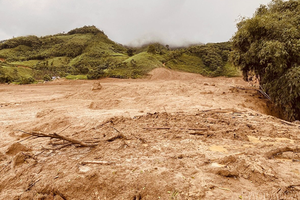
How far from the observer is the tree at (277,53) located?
268 inches

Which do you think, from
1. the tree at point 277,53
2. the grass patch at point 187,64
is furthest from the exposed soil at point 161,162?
the grass patch at point 187,64

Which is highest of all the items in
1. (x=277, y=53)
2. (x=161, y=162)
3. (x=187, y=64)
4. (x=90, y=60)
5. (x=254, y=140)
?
(x=90, y=60)

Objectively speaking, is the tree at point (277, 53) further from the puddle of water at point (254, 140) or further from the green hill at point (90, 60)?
the green hill at point (90, 60)

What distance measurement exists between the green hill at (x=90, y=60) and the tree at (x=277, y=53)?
13501 millimetres

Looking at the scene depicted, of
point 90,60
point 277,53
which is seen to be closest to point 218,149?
point 277,53

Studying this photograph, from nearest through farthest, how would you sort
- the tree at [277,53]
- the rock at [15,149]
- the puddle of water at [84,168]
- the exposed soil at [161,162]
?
the exposed soil at [161,162] → the puddle of water at [84,168] → the rock at [15,149] → the tree at [277,53]

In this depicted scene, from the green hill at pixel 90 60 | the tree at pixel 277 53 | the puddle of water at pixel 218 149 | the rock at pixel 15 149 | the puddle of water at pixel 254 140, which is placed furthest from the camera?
the green hill at pixel 90 60

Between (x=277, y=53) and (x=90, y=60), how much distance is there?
2956 cm

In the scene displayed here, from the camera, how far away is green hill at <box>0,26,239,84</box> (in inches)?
817

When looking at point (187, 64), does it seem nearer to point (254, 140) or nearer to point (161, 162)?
point (254, 140)

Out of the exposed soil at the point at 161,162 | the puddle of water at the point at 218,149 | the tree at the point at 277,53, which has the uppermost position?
the tree at the point at 277,53

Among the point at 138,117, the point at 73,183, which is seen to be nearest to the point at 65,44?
the point at 138,117

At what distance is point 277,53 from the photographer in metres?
6.83

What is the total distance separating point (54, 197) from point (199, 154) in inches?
85.4
